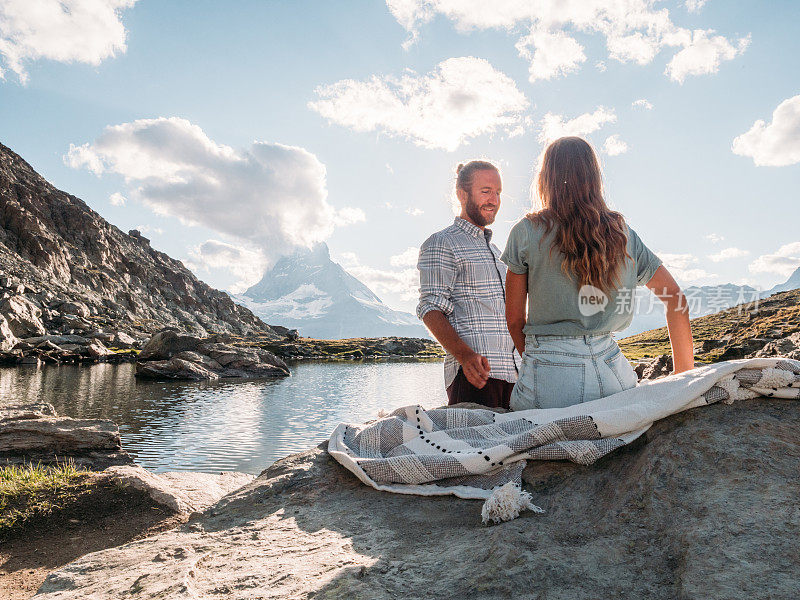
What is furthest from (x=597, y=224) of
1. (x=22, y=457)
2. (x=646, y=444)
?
(x=22, y=457)

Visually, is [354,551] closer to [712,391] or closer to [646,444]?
[646,444]

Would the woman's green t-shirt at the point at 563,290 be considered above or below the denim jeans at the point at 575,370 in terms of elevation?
above

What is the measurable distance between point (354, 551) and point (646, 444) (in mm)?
1829

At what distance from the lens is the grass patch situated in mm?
6371

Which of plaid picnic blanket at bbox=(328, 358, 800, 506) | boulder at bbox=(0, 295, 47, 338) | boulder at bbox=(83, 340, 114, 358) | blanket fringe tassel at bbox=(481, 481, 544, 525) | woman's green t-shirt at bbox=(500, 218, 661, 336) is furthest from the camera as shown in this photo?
boulder at bbox=(0, 295, 47, 338)

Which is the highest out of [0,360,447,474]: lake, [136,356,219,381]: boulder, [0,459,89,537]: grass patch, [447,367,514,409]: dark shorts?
[447,367,514,409]: dark shorts

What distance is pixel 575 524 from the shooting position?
2.70 metres

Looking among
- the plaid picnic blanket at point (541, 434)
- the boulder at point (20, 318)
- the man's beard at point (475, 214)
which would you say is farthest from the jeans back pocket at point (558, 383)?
the boulder at point (20, 318)

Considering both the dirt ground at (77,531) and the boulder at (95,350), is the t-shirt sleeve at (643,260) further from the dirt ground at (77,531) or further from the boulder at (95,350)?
the boulder at (95,350)

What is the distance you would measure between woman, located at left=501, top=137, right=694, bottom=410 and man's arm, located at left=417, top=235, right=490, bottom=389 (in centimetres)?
109

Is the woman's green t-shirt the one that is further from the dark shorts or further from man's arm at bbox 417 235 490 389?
the dark shorts

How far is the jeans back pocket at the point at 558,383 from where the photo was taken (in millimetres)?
3746

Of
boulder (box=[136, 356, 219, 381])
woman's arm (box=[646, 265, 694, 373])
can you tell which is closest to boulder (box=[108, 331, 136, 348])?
boulder (box=[136, 356, 219, 381])

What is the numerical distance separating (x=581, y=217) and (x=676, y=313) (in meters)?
1.12
